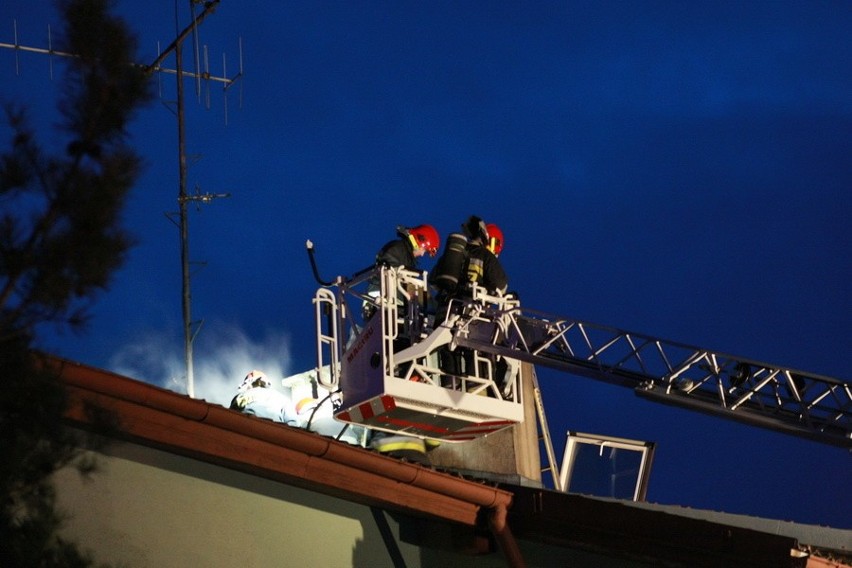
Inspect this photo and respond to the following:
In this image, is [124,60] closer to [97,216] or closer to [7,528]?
[97,216]

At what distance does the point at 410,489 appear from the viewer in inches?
442

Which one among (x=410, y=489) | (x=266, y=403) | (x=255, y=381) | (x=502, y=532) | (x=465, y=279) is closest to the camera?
(x=410, y=489)

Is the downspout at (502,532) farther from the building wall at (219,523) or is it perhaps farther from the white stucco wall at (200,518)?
the white stucco wall at (200,518)

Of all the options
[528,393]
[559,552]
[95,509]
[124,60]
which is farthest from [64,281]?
[528,393]

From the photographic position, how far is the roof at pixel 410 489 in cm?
965

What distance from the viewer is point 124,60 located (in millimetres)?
7055

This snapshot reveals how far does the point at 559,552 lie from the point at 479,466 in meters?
4.86

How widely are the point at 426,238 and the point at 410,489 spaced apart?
404 centimetres

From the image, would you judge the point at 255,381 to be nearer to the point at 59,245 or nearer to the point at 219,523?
the point at 219,523

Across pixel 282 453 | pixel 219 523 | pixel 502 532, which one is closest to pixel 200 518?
pixel 219 523

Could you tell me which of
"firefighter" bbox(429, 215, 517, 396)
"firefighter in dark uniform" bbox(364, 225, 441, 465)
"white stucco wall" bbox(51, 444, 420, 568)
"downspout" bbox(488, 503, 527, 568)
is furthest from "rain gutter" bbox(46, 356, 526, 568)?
"firefighter in dark uniform" bbox(364, 225, 441, 465)

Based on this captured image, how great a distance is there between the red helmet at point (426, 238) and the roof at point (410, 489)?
138 inches

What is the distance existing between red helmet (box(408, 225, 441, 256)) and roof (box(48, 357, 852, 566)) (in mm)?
3518

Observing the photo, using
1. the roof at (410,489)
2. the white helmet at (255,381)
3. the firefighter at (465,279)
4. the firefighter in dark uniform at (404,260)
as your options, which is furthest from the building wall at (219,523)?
the white helmet at (255,381)
